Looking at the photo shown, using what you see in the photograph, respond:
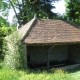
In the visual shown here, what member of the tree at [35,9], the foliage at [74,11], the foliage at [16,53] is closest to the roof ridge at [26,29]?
the foliage at [16,53]

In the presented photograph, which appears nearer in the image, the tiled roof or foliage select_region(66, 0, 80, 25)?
the tiled roof

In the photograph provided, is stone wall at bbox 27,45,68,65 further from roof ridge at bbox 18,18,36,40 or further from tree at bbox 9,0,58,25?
tree at bbox 9,0,58,25

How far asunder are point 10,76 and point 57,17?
1973cm

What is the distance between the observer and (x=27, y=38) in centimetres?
1839

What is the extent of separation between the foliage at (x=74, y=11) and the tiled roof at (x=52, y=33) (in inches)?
440

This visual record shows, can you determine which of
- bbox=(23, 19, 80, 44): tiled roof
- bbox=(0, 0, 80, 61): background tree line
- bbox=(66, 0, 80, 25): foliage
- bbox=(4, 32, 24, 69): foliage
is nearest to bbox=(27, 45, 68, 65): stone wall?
bbox=(23, 19, 80, 44): tiled roof

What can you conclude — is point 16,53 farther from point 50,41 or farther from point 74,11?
point 74,11

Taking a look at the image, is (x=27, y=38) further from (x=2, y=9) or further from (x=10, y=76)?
(x=2, y=9)

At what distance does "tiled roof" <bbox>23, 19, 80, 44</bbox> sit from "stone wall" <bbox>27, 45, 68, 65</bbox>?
196 cm

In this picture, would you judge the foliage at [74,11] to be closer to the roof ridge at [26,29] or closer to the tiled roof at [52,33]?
the tiled roof at [52,33]

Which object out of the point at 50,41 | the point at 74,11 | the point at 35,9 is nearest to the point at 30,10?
the point at 35,9

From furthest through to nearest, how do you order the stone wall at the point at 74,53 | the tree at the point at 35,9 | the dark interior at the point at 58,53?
the tree at the point at 35,9
the stone wall at the point at 74,53
the dark interior at the point at 58,53

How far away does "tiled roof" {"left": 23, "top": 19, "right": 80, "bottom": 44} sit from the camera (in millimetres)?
18619

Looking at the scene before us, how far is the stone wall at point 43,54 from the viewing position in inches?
832
